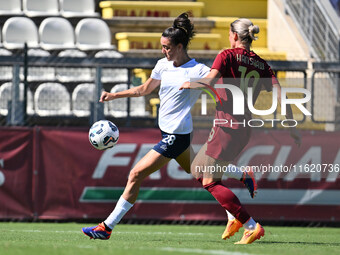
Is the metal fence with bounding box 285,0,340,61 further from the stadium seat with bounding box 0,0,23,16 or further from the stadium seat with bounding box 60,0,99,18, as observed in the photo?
the stadium seat with bounding box 0,0,23,16

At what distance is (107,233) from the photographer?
24.7 ft

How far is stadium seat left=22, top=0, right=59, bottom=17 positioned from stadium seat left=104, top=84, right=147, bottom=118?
595 cm

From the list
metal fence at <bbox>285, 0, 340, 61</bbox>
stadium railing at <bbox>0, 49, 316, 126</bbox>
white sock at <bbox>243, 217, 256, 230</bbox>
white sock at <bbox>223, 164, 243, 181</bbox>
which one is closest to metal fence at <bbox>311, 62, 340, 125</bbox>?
stadium railing at <bbox>0, 49, 316, 126</bbox>

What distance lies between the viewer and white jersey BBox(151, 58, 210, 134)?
25.1 feet

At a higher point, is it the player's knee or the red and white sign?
the player's knee

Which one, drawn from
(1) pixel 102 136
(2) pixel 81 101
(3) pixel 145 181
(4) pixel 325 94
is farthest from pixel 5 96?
(4) pixel 325 94

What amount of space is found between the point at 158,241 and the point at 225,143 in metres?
1.45

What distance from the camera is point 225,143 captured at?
7.40m

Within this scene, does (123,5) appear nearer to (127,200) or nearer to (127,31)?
(127,31)

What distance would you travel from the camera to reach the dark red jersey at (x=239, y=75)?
23.7 feet

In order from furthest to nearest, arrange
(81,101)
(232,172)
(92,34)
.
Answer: (92,34), (81,101), (232,172)

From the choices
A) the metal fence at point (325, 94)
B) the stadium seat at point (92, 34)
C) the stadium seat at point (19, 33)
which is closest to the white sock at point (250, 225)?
the metal fence at point (325, 94)

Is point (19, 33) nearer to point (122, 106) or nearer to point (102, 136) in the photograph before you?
point (122, 106)

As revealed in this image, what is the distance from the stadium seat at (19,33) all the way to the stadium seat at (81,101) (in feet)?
11.1
